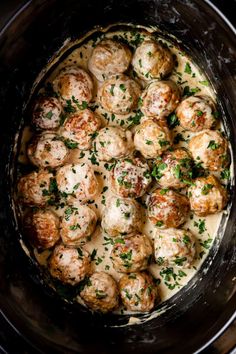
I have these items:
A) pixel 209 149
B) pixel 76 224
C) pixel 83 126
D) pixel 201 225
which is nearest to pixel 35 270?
pixel 76 224

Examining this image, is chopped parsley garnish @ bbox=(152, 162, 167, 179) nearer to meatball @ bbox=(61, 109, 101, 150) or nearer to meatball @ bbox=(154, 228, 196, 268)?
meatball @ bbox=(154, 228, 196, 268)

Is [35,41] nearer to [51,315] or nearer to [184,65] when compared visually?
[184,65]

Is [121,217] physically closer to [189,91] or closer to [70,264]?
[70,264]

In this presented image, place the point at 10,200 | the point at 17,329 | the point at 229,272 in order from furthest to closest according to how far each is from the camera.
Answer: the point at 10,200 → the point at 229,272 → the point at 17,329

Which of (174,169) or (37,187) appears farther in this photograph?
(37,187)

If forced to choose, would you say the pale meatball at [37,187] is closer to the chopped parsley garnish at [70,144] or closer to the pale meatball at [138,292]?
the chopped parsley garnish at [70,144]

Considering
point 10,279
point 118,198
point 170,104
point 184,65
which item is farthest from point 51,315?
point 184,65
